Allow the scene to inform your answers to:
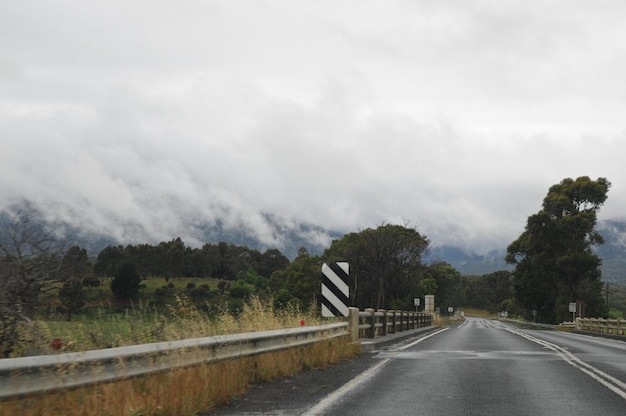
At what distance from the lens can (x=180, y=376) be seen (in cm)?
711

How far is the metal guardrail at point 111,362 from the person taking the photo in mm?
4738

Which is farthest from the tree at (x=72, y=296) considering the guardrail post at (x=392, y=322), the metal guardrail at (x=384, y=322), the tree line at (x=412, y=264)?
the tree line at (x=412, y=264)

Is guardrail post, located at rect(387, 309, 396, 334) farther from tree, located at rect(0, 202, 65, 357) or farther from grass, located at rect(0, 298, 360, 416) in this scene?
tree, located at rect(0, 202, 65, 357)

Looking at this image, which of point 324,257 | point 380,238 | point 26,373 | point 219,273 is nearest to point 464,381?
point 26,373

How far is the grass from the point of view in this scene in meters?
5.70

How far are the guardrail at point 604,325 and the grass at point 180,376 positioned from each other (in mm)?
Result: 24457

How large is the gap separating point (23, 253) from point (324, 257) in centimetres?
7908

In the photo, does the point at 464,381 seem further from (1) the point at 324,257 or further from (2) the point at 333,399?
(1) the point at 324,257

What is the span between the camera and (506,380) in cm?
1020

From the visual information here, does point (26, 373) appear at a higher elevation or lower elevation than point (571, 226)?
lower

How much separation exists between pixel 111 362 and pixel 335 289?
370 inches

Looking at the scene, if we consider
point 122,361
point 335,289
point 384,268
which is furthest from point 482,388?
point 384,268

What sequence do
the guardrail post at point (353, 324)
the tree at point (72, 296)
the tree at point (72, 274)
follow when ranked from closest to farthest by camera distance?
the tree at point (72, 274) → the tree at point (72, 296) → the guardrail post at point (353, 324)

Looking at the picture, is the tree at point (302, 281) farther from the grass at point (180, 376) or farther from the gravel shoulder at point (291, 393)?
the gravel shoulder at point (291, 393)
